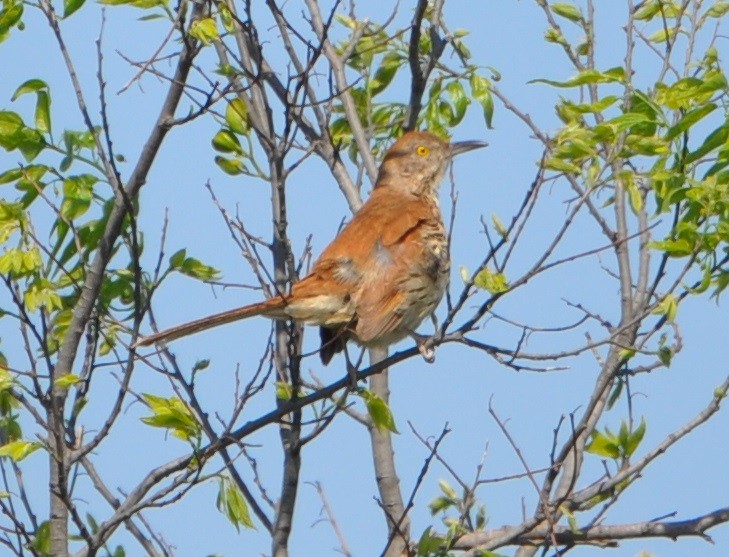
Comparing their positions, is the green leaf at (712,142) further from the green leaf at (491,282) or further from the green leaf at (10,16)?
the green leaf at (10,16)

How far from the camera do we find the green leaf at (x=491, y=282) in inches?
160

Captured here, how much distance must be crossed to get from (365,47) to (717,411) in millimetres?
2369

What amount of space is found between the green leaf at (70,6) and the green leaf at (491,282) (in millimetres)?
1681

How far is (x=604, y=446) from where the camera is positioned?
15.3 feet

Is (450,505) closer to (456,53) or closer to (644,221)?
(644,221)

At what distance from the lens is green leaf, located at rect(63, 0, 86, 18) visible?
4.54m

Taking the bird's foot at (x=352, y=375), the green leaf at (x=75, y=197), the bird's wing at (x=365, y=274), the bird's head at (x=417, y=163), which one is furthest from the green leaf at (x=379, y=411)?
the bird's head at (x=417, y=163)

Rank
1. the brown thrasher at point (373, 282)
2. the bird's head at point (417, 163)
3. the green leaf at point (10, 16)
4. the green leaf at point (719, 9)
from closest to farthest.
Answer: the green leaf at point (10, 16) → the brown thrasher at point (373, 282) → the green leaf at point (719, 9) → the bird's head at point (417, 163)

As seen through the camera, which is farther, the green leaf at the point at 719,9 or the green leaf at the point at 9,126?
the green leaf at the point at 719,9

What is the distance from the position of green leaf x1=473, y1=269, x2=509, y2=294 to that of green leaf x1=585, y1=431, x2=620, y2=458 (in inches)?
34.2

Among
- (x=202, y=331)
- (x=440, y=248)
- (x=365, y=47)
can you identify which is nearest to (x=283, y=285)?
(x=202, y=331)

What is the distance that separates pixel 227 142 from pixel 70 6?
830mm

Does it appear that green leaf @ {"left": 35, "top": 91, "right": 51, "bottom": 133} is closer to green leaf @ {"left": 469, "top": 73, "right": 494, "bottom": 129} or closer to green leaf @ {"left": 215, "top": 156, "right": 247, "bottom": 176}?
green leaf @ {"left": 215, "top": 156, "right": 247, "bottom": 176}

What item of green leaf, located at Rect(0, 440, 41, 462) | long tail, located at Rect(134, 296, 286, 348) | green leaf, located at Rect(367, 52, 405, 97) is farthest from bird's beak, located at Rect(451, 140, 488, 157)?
green leaf, located at Rect(0, 440, 41, 462)
